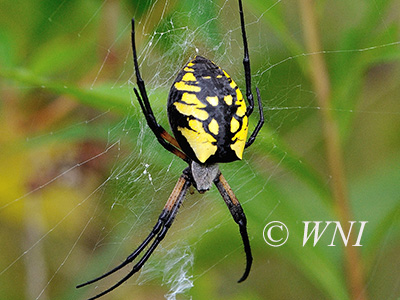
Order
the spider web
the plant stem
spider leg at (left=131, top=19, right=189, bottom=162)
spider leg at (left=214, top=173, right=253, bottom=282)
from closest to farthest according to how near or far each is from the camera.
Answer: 1. spider leg at (left=131, top=19, right=189, bottom=162)
2. the plant stem
3. the spider web
4. spider leg at (left=214, top=173, right=253, bottom=282)

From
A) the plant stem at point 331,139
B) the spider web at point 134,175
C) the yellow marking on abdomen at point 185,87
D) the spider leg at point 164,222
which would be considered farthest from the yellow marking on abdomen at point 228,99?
the spider leg at point 164,222

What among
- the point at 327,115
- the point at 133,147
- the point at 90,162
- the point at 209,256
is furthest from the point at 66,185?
the point at 327,115

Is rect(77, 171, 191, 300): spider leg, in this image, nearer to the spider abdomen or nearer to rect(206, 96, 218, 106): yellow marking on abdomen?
the spider abdomen

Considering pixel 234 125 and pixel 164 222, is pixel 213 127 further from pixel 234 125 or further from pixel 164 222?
pixel 164 222

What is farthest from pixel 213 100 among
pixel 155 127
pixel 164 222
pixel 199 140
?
pixel 164 222

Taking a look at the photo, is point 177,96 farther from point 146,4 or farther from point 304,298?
point 304,298

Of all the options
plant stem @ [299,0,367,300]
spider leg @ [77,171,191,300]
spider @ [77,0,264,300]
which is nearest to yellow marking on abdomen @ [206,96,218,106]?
spider @ [77,0,264,300]
